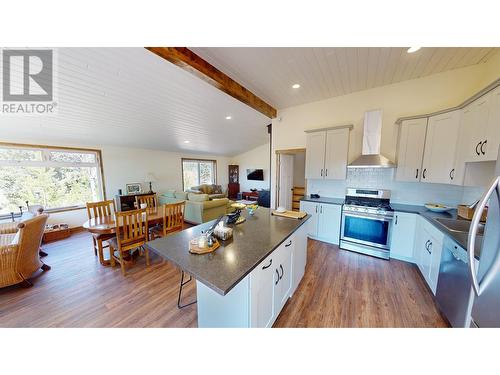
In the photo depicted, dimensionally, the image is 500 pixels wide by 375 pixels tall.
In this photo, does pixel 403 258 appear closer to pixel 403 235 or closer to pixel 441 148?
pixel 403 235

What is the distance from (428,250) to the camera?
2.03m

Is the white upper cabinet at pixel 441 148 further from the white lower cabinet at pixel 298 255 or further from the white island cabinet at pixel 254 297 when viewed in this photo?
the white island cabinet at pixel 254 297

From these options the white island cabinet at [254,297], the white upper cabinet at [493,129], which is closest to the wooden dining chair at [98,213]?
the white island cabinet at [254,297]

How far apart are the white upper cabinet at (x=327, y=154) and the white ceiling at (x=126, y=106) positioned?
173 centimetres

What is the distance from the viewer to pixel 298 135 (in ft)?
12.0

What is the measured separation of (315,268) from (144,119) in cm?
421

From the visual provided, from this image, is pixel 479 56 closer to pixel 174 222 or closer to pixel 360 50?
pixel 360 50

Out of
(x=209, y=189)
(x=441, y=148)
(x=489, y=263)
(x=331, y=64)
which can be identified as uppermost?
(x=331, y=64)

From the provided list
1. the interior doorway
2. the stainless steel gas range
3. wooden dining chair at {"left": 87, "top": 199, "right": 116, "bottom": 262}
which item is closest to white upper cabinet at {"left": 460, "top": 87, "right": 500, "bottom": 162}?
the stainless steel gas range

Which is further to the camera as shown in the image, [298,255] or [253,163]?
[253,163]

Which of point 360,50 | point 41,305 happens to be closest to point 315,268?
point 360,50

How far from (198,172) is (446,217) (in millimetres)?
→ 7294

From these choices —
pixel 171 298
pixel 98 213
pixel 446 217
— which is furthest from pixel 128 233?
pixel 446 217
